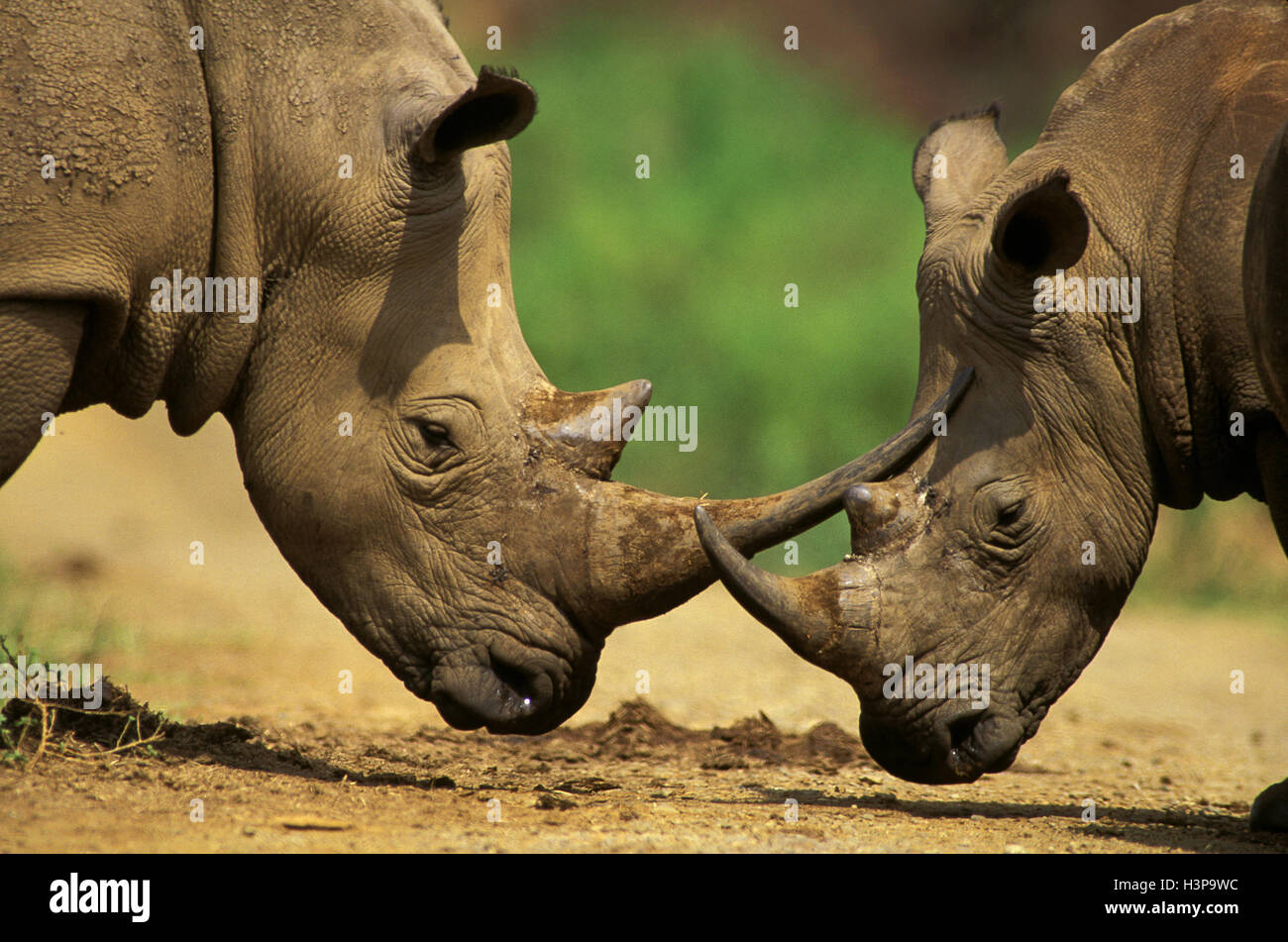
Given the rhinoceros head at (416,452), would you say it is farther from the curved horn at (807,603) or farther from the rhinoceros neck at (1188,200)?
the rhinoceros neck at (1188,200)

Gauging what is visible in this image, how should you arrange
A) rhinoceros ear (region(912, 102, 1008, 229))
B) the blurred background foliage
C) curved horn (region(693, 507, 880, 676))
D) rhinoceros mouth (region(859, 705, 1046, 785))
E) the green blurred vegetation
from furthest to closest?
the green blurred vegetation, the blurred background foliage, rhinoceros ear (region(912, 102, 1008, 229)), rhinoceros mouth (region(859, 705, 1046, 785)), curved horn (region(693, 507, 880, 676))

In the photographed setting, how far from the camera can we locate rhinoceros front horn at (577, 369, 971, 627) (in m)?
4.98

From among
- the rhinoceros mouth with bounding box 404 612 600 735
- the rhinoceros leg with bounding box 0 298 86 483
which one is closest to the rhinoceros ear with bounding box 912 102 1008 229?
the rhinoceros mouth with bounding box 404 612 600 735

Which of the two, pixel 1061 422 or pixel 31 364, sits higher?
pixel 31 364

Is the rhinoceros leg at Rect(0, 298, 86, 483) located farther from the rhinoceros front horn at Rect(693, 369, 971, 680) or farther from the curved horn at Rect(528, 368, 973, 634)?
the rhinoceros front horn at Rect(693, 369, 971, 680)

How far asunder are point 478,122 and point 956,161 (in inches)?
80.5

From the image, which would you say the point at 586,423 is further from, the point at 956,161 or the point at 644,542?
the point at 956,161

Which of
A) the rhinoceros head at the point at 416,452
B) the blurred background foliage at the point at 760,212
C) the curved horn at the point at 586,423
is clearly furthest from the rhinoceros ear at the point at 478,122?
the blurred background foliage at the point at 760,212

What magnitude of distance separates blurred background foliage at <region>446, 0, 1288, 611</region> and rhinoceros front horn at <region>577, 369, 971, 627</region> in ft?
22.2

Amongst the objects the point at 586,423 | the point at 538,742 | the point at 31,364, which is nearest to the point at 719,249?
the point at 538,742

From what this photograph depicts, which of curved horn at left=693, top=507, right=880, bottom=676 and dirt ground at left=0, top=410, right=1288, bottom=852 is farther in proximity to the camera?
curved horn at left=693, top=507, right=880, bottom=676

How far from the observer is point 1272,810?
522 centimetres

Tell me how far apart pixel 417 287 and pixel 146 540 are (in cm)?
755
